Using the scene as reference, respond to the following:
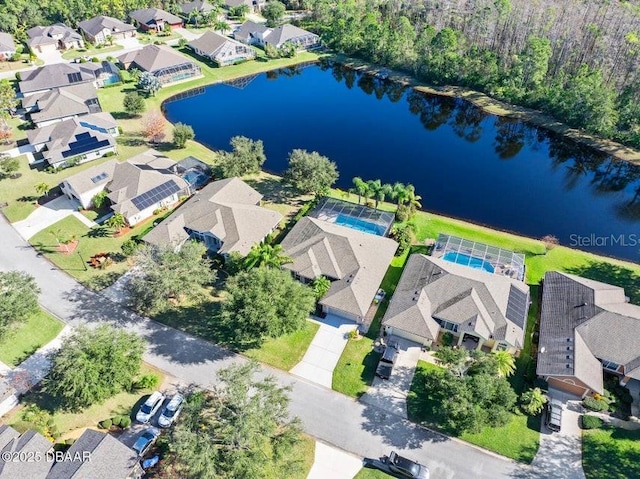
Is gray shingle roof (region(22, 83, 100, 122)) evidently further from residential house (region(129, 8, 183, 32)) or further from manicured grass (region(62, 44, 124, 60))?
residential house (region(129, 8, 183, 32))

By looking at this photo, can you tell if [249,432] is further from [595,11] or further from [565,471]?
[595,11]

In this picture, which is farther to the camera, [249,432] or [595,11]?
[595,11]

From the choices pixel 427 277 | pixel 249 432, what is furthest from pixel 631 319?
pixel 249 432

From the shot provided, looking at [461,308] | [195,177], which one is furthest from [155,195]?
[461,308]

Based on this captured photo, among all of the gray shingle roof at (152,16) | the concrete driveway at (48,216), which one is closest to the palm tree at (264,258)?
the concrete driveway at (48,216)

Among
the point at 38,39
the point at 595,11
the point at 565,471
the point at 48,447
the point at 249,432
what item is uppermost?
the point at 595,11

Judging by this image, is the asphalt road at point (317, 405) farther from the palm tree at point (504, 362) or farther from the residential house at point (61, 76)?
the residential house at point (61, 76)

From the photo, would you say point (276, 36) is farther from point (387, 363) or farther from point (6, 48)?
point (387, 363)
